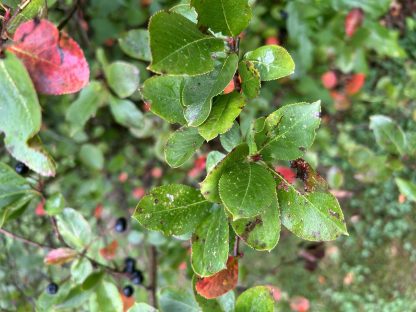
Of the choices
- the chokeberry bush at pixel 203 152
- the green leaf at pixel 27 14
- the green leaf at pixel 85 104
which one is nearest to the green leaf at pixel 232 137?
the chokeberry bush at pixel 203 152

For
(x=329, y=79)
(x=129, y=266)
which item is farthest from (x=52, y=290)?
(x=329, y=79)

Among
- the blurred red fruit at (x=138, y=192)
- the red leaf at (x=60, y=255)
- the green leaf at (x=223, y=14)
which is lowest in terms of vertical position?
the blurred red fruit at (x=138, y=192)

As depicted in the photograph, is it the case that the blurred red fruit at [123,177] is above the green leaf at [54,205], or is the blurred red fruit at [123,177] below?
below

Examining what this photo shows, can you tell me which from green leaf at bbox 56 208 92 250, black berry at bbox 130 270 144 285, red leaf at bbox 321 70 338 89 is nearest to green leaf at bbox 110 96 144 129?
green leaf at bbox 56 208 92 250

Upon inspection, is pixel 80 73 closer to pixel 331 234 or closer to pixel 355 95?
pixel 331 234

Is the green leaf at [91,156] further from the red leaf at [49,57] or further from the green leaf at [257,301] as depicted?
the red leaf at [49,57]

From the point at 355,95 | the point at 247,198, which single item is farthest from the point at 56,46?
the point at 355,95
